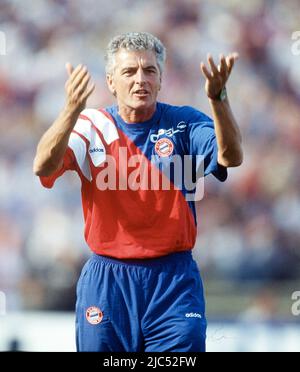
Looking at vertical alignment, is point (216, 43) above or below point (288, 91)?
above

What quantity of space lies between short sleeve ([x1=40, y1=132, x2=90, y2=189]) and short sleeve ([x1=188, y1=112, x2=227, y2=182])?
53cm

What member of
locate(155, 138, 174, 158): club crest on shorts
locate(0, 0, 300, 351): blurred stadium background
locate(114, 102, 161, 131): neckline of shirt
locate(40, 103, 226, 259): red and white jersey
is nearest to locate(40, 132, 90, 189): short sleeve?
locate(40, 103, 226, 259): red and white jersey

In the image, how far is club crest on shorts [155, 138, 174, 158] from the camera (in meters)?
3.91

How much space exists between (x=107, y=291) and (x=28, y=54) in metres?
4.42

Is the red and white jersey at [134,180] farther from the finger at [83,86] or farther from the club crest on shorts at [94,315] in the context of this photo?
the finger at [83,86]

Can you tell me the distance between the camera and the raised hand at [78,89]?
358 cm

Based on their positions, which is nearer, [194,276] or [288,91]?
[194,276]

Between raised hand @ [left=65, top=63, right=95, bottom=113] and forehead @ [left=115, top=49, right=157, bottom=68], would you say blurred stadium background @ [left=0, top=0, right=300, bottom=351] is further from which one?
raised hand @ [left=65, top=63, right=95, bottom=113]

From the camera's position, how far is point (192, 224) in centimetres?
389

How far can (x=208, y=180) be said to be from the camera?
720 cm

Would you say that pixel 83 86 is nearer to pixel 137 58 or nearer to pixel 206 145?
pixel 137 58

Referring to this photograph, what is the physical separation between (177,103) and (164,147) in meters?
3.46
